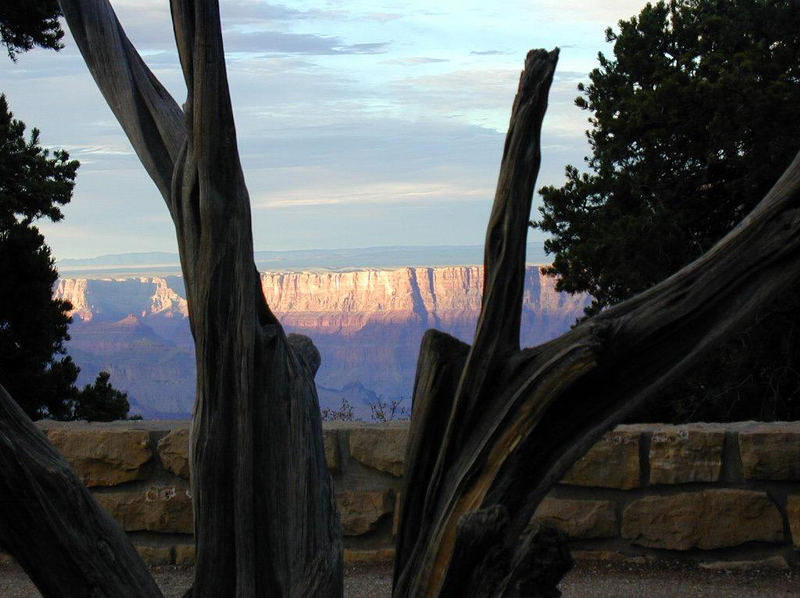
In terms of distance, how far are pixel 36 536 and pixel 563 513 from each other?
2.48 meters

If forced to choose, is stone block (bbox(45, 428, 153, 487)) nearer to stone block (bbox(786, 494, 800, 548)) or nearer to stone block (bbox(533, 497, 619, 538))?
stone block (bbox(533, 497, 619, 538))

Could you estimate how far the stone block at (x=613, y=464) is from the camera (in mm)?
3945

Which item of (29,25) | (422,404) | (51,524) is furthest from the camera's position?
(29,25)

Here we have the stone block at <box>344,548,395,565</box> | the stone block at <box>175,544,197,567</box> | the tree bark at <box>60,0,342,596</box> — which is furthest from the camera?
the stone block at <box>175,544,197,567</box>

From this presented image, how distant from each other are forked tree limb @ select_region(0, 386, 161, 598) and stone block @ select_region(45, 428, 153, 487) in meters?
2.15

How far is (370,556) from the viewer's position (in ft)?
13.6

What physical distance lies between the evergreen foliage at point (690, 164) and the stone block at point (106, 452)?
519 cm

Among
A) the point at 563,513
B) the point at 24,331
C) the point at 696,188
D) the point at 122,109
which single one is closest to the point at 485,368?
the point at 122,109

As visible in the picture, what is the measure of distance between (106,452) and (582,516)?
205cm

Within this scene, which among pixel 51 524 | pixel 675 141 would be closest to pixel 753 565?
pixel 51 524

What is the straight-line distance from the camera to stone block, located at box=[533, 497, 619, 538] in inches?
157

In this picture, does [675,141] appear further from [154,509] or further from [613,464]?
[154,509]

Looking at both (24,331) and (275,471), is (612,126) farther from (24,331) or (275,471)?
(275,471)

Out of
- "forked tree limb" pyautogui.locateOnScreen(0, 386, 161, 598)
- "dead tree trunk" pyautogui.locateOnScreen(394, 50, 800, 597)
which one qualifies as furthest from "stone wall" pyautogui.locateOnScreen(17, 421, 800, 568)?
"forked tree limb" pyautogui.locateOnScreen(0, 386, 161, 598)
